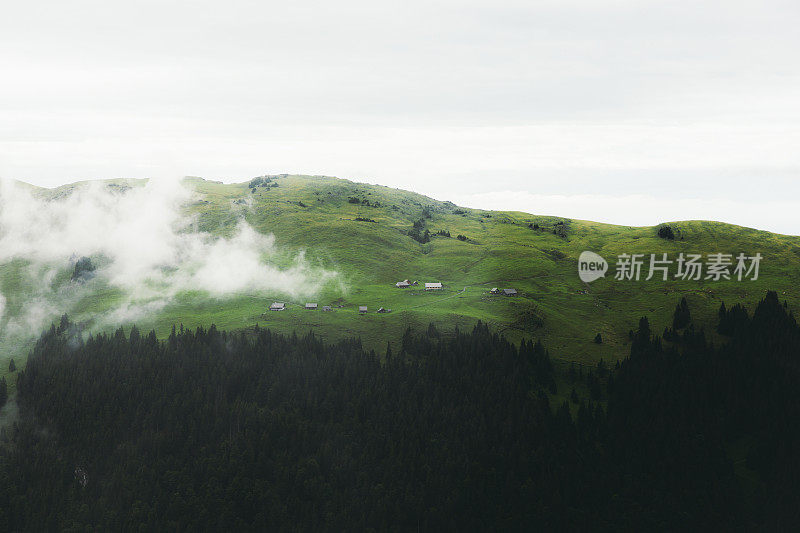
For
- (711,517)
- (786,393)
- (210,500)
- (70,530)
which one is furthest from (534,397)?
(70,530)

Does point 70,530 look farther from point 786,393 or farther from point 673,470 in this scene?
point 786,393

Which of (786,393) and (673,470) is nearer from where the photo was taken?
(673,470)

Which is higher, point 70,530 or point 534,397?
point 534,397

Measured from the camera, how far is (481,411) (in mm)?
183375

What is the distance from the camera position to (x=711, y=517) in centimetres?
15212

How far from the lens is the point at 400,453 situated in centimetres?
16762

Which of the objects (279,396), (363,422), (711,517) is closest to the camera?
(711,517)

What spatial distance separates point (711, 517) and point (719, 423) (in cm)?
4267

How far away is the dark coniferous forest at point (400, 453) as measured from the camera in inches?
6088

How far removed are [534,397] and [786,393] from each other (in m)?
105

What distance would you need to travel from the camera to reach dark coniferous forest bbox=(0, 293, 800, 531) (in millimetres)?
154625

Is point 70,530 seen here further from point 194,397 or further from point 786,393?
point 786,393

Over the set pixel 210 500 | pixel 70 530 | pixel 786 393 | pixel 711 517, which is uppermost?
pixel 786 393

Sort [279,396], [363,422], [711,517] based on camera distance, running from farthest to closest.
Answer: [279,396]
[363,422]
[711,517]
